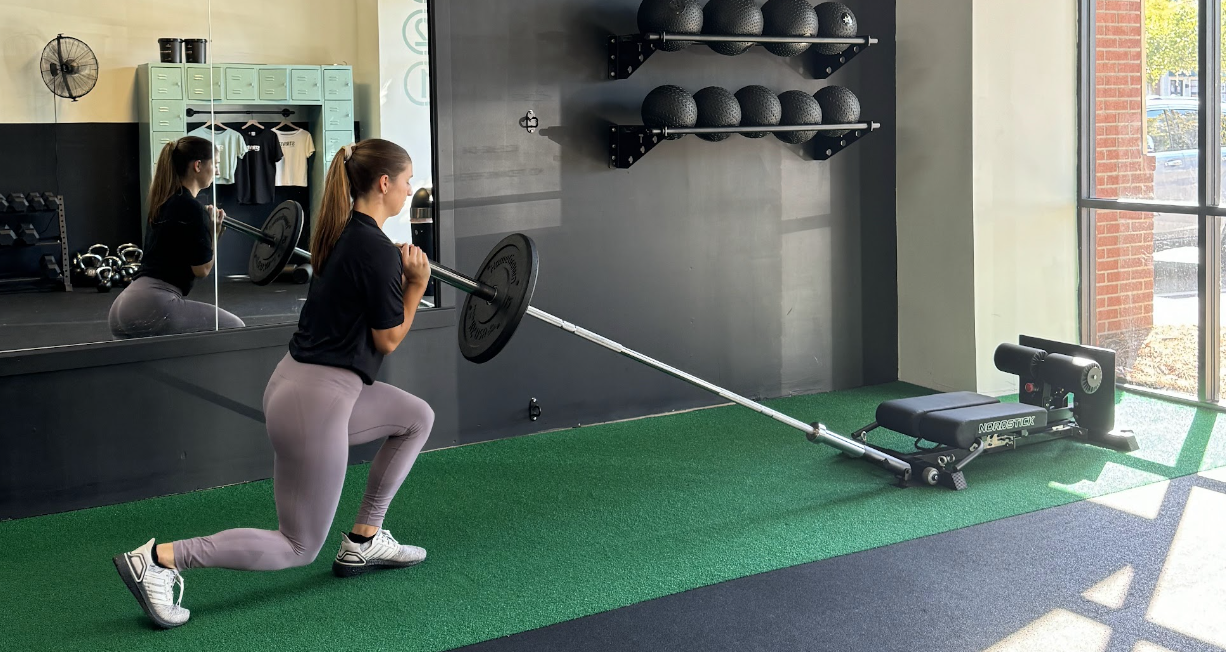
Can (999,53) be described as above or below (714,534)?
above

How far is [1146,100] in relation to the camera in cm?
531

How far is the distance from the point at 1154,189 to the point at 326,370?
13.8 ft

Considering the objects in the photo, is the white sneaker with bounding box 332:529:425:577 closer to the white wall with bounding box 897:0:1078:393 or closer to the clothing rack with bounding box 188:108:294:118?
the clothing rack with bounding box 188:108:294:118

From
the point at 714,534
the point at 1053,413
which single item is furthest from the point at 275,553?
the point at 1053,413

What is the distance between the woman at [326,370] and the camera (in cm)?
289

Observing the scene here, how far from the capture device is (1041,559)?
3.36 metres

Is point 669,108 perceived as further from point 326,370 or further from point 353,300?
point 326,370

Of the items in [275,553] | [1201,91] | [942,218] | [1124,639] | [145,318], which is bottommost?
[1124,639]

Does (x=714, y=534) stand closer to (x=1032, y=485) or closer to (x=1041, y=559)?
(x=1041, y=559)

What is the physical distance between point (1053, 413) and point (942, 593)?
1.76 m

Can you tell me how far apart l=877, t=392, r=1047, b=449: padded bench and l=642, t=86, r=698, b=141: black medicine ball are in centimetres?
151

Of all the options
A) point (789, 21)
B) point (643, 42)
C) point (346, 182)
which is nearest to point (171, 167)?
point (346, 182)

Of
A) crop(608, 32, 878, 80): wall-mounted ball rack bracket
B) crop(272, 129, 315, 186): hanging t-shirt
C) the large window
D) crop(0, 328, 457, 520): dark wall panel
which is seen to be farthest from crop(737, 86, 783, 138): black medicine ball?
crop(0, 328, 457, 520): dark wall panel

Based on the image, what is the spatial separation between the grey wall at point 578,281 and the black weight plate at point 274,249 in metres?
0.27
